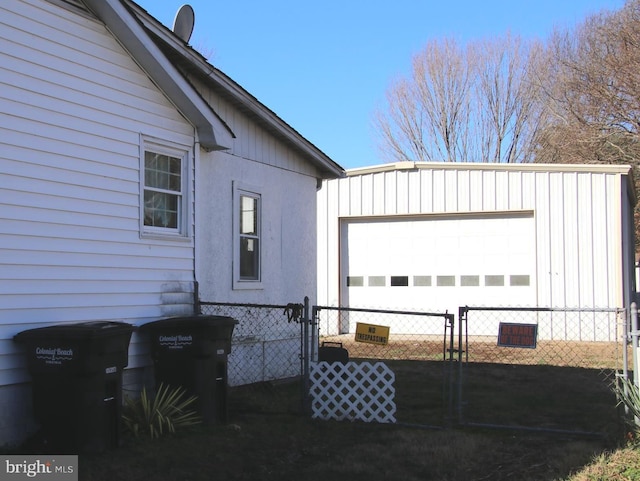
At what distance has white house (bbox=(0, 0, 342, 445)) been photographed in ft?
21.6

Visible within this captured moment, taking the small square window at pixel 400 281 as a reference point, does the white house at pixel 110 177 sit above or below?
above

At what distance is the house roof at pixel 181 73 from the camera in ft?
25.1

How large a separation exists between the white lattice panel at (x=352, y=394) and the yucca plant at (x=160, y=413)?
156 centimetres

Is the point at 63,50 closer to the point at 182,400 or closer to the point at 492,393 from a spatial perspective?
the point at 182,400

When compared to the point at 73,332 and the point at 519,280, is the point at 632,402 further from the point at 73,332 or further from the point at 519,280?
the point at 519,280

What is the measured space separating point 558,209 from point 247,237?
8900 millimetres

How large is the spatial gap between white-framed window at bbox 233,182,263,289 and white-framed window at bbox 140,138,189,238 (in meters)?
1.41

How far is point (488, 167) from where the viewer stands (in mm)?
16922

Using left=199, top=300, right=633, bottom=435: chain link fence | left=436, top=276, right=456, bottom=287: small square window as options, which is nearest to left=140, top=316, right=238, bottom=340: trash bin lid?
left=199, top=300, right=633, bottom=435: chain link fence

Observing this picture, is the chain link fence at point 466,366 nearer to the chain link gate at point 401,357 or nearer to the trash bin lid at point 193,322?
the chain link gate at point 401,357

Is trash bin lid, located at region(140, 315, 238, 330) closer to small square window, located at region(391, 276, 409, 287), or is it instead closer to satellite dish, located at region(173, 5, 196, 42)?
satellite dish, located at region(173, 5, 196, 42)

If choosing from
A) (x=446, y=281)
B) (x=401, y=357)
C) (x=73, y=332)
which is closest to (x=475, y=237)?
(x=446, y=281)

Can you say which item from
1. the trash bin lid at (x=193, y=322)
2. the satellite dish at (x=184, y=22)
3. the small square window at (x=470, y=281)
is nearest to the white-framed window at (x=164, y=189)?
the trash bin lid at (x=193, y=322)

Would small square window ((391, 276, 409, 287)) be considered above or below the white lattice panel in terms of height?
above
